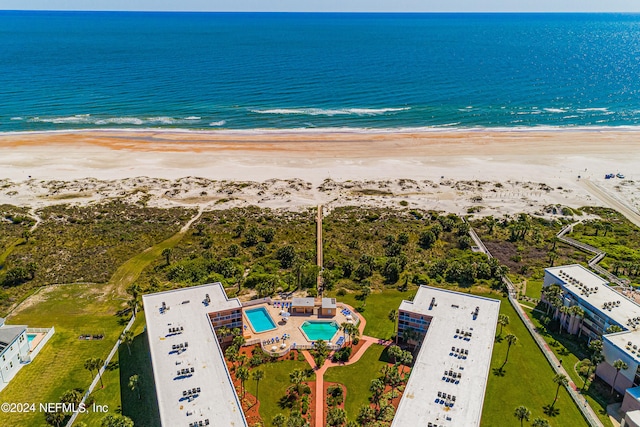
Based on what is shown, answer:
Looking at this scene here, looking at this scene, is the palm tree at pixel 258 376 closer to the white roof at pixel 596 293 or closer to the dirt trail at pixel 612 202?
the white roof at pixel 596 293

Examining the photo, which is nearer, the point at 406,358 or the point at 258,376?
the point at 258,376

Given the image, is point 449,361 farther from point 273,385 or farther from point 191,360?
point 191,360

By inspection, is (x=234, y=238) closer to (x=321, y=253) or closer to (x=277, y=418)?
(x=321, y=253)

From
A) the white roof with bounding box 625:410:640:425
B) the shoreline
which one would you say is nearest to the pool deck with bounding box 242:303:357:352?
the white roof with bounding box 625:410:640:425

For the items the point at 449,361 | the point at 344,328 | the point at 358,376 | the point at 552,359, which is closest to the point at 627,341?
the point at 552,359

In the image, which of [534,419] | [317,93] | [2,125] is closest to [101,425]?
[534,419]

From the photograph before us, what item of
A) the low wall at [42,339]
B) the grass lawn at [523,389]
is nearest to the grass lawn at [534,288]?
the grass lawn at [523,389]
